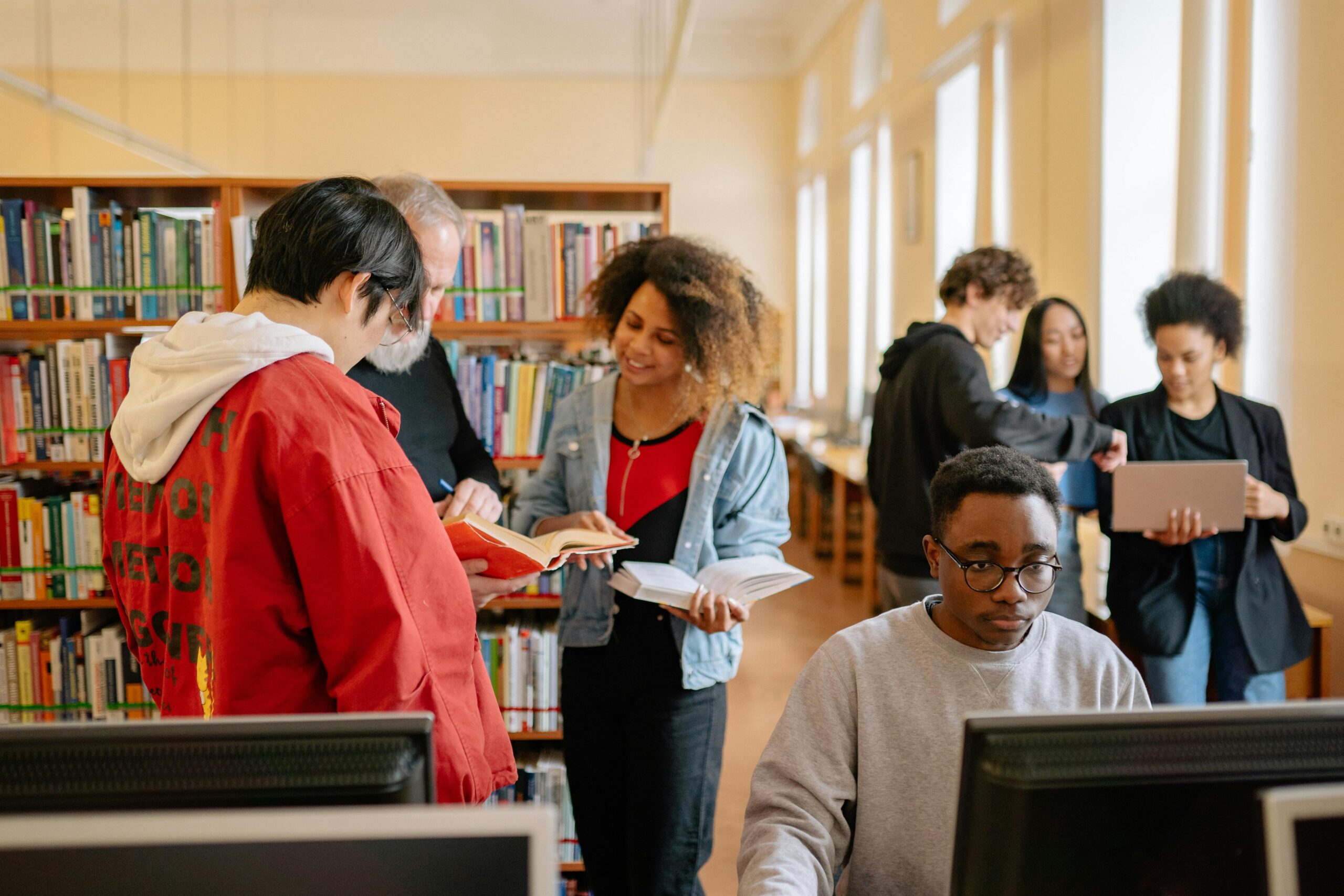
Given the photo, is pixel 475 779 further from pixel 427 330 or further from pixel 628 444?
pixel 427 330

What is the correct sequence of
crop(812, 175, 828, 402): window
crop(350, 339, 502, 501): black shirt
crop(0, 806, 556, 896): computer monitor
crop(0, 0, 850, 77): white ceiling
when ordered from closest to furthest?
crop(0, 806, 556, 896): computer monitor, crop(350, 339, 502, 501): black shirt, crop(0, 0, 850, 77): white ceiling, crop(812, 175, 828, 402): window

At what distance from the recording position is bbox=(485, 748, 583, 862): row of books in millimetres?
2674

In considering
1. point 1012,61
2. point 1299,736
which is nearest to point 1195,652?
point 1299,736

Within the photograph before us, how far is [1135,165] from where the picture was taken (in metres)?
4.60

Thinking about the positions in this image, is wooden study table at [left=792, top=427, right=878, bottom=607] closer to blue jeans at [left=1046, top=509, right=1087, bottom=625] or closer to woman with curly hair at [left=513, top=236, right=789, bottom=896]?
blue jeans at [left=1046, top=509, right=1087, bottom=625]

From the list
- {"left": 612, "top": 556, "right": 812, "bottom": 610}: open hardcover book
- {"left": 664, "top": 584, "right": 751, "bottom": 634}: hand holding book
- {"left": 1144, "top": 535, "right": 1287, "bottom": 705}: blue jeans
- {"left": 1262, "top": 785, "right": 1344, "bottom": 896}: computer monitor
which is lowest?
{"left": 1144, "top": 535, "right": 1287, "bottom": 705}: blue jeans

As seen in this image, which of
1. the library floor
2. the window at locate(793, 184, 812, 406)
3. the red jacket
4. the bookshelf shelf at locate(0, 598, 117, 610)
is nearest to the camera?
the red jacket

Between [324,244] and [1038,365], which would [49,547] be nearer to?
[324,244]

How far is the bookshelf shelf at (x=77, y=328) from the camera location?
2.70m

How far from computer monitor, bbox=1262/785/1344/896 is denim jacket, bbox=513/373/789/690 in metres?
1.32

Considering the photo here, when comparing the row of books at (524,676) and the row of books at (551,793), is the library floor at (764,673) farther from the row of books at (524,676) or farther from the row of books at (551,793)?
the row of books at (524,676)

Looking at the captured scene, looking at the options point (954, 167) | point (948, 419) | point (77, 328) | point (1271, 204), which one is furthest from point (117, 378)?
point (954, 167)

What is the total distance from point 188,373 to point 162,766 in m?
0.56

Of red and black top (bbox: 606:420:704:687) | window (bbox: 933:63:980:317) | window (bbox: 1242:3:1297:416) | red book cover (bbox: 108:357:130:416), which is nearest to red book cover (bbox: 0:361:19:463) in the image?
red book cover (bbox: 108:357:130:416)
